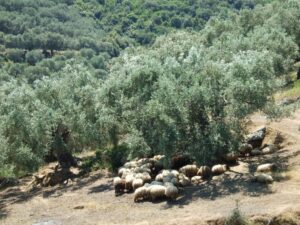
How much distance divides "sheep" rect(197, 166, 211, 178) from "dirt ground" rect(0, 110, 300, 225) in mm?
1028

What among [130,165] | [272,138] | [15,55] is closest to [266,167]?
[272,138]

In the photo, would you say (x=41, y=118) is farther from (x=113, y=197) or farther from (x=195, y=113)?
(x=195, y=113)

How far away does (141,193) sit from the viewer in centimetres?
2534

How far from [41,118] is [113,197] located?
9.80 metres

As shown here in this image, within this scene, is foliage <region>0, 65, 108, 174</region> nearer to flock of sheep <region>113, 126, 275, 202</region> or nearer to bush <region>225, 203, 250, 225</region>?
flock of sheep <region>113, 126, 275, 202</region>

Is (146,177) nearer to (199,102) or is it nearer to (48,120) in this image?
(199,102)

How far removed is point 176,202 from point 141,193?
2.05 meters

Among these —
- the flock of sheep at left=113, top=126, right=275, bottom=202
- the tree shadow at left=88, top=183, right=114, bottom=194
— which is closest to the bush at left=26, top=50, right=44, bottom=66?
the tree shadow at left=88, top=183, right=114, bottom=194

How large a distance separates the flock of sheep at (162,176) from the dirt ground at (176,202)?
0.50m

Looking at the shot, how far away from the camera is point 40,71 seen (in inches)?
6358

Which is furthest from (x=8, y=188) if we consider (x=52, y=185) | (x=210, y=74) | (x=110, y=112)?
(x=210, y=74)

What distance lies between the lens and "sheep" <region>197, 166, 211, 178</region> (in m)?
27.3

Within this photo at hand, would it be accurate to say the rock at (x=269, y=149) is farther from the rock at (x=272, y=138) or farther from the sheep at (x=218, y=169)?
the sheep at (x=218, y=169)

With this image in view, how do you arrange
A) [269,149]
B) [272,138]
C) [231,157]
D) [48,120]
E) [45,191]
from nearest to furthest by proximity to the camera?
[231,157], [269,149], [272,138], [45,191], [48,120]
